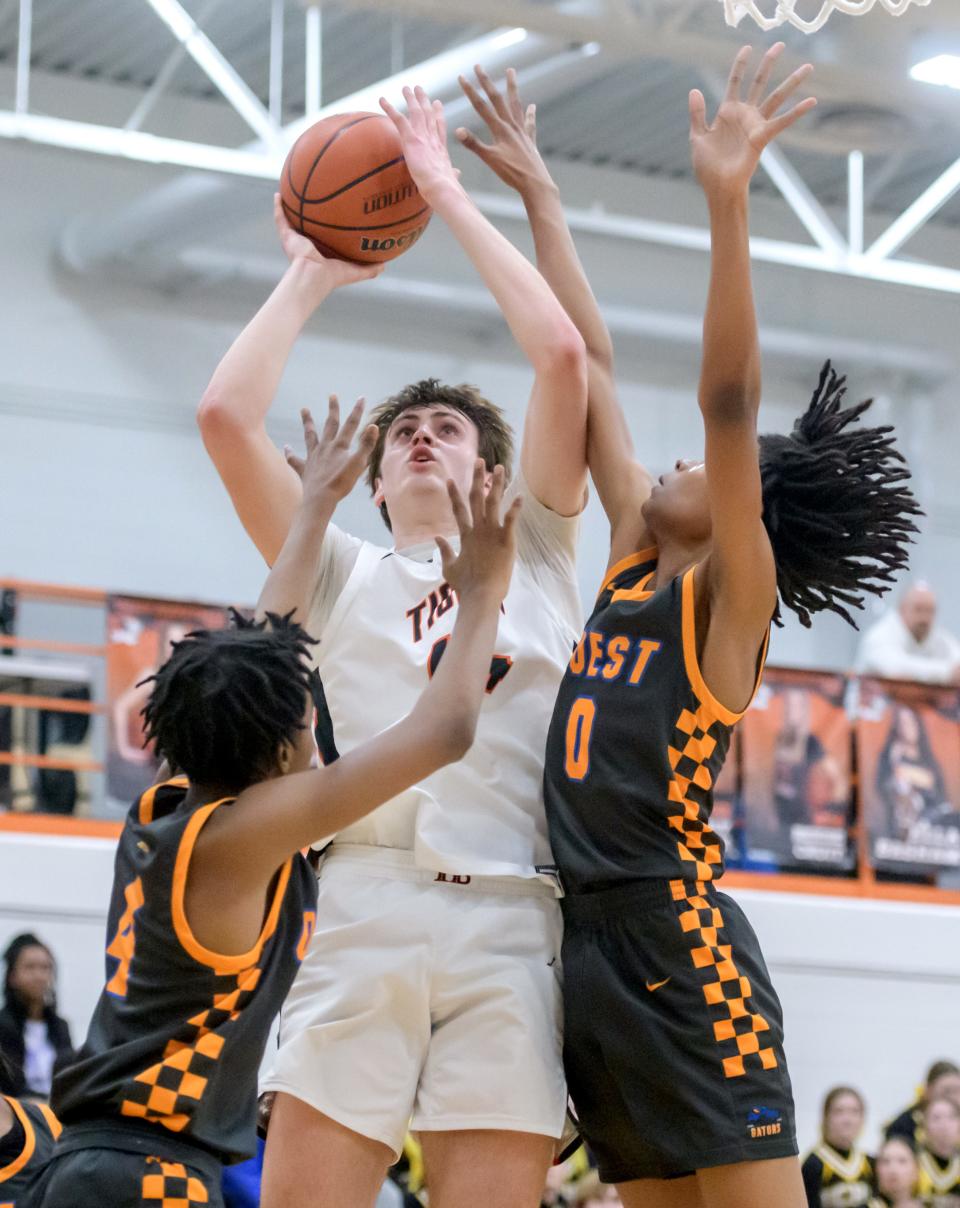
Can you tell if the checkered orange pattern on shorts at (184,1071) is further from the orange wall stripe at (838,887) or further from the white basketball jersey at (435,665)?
the orange wall stripe at (838,887)

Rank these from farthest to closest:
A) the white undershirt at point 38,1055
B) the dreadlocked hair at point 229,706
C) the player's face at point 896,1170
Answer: the player's face at point 896,1170 → the white undershirt at point 38,1055 → the dreadlocked hair at point 229,706

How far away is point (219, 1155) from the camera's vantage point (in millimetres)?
2863

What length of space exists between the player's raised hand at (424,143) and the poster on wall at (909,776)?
7250mm

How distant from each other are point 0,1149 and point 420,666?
1.14 metres

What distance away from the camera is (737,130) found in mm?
3109

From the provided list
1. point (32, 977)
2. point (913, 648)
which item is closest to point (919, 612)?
point (913, 648)

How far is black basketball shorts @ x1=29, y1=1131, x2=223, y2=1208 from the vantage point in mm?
2689

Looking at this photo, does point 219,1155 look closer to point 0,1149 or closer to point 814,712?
point 0,1149

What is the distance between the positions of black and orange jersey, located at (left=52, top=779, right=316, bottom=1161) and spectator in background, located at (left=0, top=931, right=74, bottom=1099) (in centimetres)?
476

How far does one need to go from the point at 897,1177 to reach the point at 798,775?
8.14 ft

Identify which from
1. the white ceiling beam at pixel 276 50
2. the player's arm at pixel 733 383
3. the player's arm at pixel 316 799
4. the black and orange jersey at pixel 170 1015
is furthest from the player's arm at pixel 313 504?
the white ceiling beam at pixel 276 50

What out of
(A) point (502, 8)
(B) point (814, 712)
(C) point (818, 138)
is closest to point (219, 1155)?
(A) point (502, 8)

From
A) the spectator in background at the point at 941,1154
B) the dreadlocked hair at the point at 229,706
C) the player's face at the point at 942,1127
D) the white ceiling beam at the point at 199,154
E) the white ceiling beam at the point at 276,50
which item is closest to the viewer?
the dreadlocked hair at the point at 229,706

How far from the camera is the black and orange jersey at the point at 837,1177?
8.17 m
